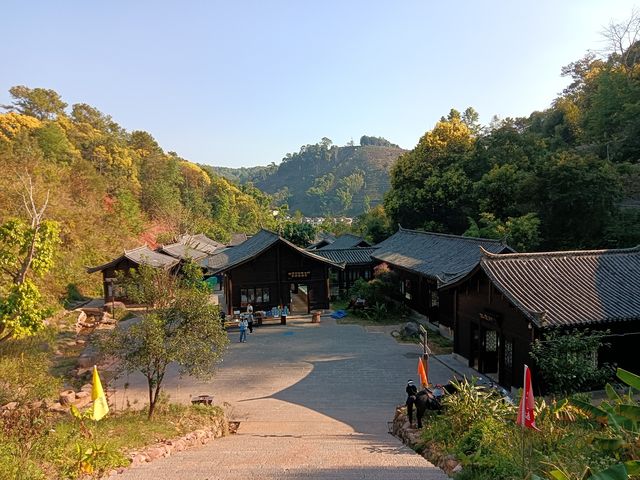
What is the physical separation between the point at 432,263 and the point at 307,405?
1331 centimetres

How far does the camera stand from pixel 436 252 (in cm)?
2617

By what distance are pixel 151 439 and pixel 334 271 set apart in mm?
26832

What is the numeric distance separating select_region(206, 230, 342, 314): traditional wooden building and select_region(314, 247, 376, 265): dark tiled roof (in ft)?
19.4

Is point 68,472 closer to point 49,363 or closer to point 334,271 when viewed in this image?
point 49,363

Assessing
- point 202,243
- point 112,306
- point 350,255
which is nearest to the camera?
point 112,306

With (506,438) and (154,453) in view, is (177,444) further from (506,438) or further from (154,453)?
(506,438)

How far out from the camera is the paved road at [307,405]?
7.59m

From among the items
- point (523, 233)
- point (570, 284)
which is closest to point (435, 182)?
point (523, 233)

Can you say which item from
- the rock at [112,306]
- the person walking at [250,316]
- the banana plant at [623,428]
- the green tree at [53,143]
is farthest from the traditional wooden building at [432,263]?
the green tree at [53,143]

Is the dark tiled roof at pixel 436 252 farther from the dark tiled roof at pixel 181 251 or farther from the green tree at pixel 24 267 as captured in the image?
the dark tiled roof at pixel 181 251

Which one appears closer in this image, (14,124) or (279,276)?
(279,276)

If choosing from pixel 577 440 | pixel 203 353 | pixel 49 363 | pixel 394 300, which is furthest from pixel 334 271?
pixel 577 440

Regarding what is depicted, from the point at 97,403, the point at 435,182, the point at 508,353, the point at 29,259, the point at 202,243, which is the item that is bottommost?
the point at 508,353

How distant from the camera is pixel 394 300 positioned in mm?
28078
